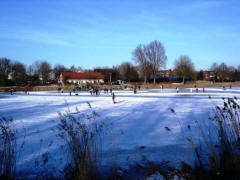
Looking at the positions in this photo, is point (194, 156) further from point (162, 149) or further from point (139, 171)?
point (139, 171)

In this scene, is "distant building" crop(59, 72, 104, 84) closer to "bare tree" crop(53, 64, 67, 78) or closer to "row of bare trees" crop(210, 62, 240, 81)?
"bare tree" crop(53, 64, 67, 78)

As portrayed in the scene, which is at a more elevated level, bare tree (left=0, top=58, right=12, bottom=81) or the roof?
bare tree (left=0, top=58, right=12, bottom=81)

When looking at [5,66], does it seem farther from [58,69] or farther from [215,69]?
[215,69]

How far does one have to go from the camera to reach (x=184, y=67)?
65500mm

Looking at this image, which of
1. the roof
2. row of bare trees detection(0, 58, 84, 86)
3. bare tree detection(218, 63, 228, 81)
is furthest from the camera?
the roof

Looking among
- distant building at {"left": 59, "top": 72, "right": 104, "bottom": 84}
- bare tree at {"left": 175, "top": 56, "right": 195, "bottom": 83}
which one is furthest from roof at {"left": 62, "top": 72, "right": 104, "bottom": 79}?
bare tree at {"left": 175, "top": 56, "right": 195, "bottom": 83}

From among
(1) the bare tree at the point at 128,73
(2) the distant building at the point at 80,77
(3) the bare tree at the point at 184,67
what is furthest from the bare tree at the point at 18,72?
(3) the bare tree at the point at 184,67

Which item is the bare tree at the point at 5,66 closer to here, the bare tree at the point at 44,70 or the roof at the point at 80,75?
the bare tree at the point at 44,70

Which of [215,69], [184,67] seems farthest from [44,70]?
[215,69]

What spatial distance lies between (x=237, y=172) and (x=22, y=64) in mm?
88413

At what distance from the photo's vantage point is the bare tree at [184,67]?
214ft

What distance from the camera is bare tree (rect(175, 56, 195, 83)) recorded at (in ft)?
214

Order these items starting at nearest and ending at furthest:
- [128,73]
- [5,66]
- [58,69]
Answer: [5,66] < [128,73] < [58,69]

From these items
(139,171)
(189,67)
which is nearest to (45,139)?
(139,171)
